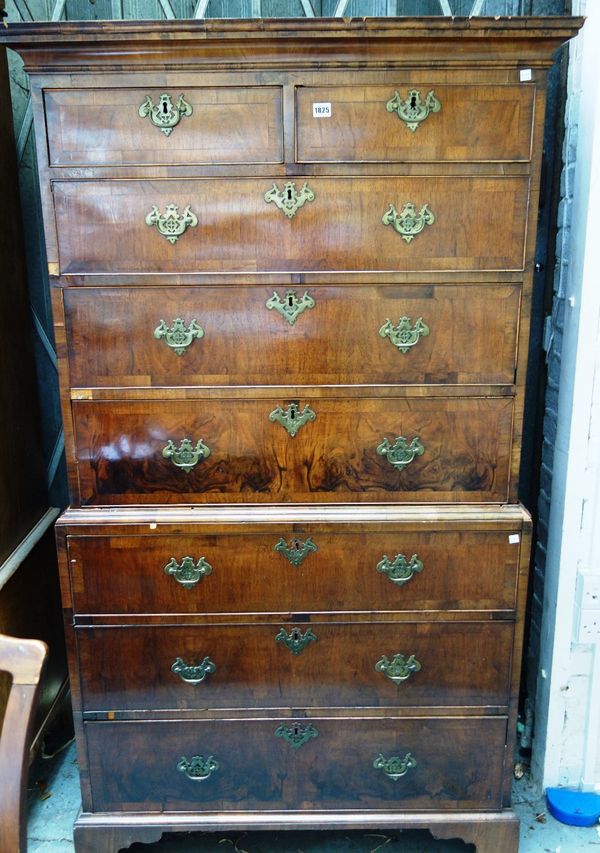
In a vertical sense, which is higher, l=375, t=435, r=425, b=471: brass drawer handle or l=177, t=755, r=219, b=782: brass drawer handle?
l=375, t=435, r=425, b=471: brass drawer handle

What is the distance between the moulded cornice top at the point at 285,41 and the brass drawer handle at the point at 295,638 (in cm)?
136

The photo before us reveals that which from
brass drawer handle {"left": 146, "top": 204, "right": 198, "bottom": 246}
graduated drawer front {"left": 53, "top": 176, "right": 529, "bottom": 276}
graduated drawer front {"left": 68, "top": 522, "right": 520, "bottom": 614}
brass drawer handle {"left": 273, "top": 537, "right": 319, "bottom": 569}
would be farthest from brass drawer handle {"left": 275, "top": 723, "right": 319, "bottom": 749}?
brass drawer handle {"left": 146, "top": 204, "right": 198, "bottom": 246}

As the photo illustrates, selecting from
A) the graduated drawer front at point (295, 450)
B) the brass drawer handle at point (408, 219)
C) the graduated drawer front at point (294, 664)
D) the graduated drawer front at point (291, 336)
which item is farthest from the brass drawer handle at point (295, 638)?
the brass drawer handle at point (408, 219)

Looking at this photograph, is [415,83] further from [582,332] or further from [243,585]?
[243,585]

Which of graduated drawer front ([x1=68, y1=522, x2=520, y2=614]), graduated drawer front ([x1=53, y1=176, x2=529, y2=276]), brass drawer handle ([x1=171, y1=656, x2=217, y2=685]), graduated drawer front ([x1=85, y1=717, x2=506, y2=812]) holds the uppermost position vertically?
graduated drawer front ([x1=53, y1=176, x2=529, y2=276])

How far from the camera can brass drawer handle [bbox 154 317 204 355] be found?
171 cm

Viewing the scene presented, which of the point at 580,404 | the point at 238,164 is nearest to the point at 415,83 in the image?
the point at 238,164

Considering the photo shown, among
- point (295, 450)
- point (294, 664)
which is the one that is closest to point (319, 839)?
point (294, 664)

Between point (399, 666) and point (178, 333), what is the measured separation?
1018 millimetres

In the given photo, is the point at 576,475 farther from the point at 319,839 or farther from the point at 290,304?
the point at 319,839

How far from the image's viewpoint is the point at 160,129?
1620 millimetres

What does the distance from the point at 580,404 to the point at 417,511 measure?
58 cm

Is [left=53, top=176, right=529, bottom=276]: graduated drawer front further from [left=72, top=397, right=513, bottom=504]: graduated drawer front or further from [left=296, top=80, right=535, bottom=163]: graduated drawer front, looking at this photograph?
[left=72, top=397, right=513, bottom=504]: graduated drawer front

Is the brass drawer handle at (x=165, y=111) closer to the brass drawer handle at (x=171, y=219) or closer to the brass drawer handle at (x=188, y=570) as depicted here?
the brass drawer handle at (x=171, y=219)
